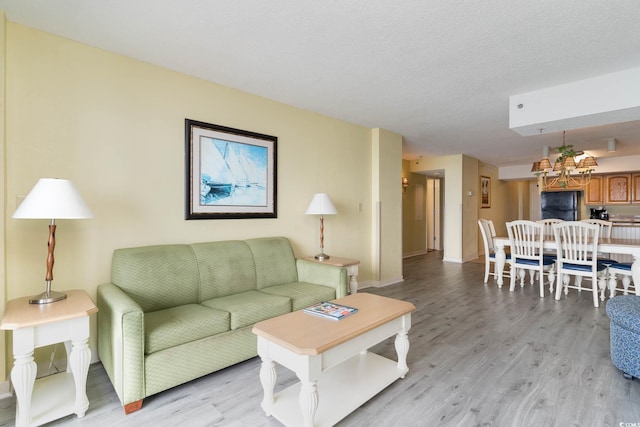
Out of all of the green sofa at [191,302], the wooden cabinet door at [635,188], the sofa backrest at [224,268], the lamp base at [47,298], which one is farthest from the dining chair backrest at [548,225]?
the lamp base at [47,298]

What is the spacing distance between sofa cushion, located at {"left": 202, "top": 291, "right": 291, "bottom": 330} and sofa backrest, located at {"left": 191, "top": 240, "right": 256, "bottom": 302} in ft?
0.34

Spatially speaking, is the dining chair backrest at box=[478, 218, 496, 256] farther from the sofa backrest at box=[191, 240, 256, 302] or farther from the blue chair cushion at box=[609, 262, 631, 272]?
the sofa backrest at box=[191, 240, 256, 302]

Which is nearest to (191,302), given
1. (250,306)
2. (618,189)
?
(250,306)

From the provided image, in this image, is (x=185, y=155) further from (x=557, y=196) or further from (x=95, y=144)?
(x=557, y=196)

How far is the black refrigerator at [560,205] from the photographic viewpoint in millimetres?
8094

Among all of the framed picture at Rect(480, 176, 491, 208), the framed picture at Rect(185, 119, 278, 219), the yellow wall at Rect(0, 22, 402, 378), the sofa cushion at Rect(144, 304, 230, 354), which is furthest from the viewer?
the framed picture at Rect(480, 176, 491, 208)

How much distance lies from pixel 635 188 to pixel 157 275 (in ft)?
31.6

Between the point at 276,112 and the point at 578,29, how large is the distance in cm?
273

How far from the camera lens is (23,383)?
166 cm

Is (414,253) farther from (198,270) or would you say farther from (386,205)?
(198,270)

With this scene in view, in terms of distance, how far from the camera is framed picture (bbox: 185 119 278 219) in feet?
9.89

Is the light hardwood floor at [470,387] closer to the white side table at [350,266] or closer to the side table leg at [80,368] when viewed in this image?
the side table leg at [80,368]

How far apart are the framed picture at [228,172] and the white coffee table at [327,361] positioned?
1533 millimetres

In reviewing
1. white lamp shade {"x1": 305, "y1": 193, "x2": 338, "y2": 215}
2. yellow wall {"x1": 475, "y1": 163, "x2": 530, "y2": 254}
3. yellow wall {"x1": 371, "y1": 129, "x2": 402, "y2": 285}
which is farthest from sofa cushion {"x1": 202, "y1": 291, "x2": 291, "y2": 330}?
yellow wall {"x1": 475, "y1": 163, "x2": 530, "y2": 254}
